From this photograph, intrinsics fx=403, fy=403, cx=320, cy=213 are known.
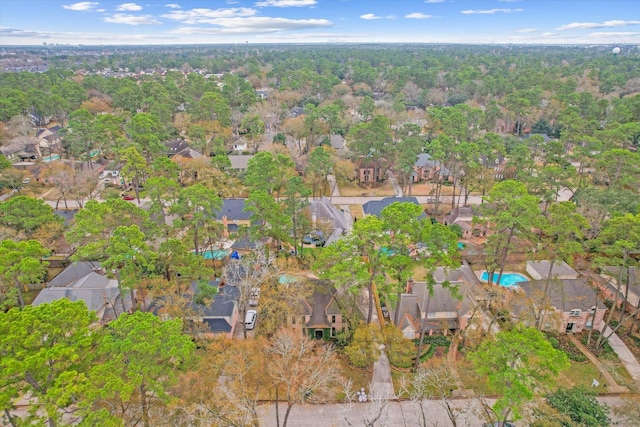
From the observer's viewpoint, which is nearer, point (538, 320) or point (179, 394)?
point (179, 394)

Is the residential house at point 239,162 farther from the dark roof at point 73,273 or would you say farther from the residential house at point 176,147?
the dark roof at point 73,273

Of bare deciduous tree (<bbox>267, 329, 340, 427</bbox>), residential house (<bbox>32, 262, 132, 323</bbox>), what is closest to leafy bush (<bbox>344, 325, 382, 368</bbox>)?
bare deciduous tree (<bbox>267, 329, 340, 427</bbox>)

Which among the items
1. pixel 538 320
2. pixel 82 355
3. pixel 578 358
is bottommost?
pixel 578 358

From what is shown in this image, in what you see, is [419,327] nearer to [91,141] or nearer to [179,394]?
[179,394]

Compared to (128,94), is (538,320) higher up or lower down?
lower down

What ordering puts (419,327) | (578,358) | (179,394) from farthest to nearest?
(419,327), (578,358), (179,394)

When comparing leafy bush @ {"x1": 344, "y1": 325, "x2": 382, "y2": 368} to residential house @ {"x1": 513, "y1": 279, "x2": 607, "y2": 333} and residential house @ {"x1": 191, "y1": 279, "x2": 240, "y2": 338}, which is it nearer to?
residential house @ {"x1": 191, "y1": 279, "x2": 240, "y2": 338}

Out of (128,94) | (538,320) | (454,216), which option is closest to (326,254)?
(538,320)
